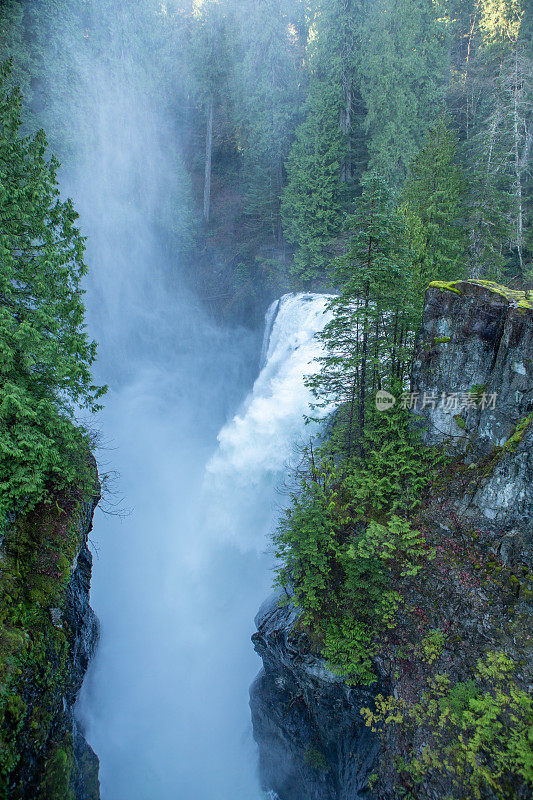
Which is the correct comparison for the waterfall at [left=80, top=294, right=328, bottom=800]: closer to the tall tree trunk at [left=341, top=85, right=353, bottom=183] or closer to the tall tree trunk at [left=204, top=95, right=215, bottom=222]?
the tall tree trunk at [left=341, top=85, right=353, bottom=183]

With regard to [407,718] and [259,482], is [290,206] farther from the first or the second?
[407,718]

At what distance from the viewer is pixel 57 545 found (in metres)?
7.96

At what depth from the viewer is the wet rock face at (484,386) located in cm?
759

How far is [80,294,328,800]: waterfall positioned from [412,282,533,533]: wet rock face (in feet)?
15.5

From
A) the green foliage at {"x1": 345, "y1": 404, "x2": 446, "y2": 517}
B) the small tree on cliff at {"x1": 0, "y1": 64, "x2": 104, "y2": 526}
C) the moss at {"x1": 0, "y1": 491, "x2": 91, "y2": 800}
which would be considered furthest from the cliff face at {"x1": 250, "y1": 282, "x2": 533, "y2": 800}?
the small tree on cliff at {"x1": 0, "y1": 64, "x2": 104, "y2": 526}

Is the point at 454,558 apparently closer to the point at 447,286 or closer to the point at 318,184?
the point at 447,286

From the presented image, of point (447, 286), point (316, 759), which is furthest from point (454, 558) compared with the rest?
point (316, 759)

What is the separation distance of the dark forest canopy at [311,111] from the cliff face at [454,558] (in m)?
4.43

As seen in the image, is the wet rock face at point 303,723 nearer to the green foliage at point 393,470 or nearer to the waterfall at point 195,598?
the waterfall at point 195,598

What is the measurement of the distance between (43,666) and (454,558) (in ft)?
26.3

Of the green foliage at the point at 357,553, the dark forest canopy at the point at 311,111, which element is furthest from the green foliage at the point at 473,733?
the dark forest canopy at the point at 311,111

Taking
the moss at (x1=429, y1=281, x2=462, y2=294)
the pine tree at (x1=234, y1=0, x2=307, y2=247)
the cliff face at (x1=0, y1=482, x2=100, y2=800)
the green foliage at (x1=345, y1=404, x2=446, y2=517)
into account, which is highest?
the pine tree at (x1=234, y1=0, x2=307, y2=247)

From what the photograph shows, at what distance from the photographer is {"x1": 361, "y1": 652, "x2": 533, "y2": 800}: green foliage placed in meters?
5.70

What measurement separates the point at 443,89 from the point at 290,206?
9.15 meters
